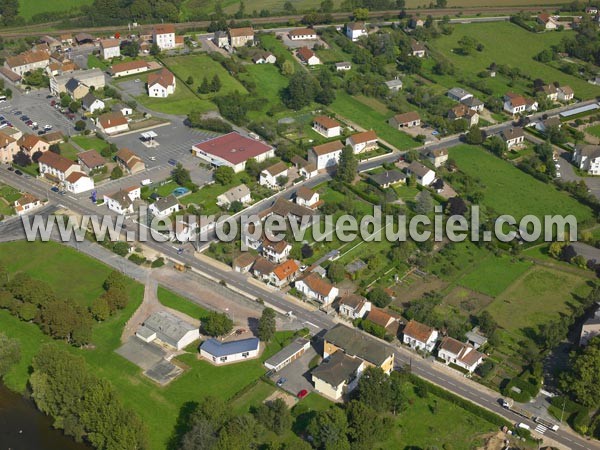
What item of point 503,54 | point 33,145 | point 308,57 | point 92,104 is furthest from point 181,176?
point 503,54

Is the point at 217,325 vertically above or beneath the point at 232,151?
beneath

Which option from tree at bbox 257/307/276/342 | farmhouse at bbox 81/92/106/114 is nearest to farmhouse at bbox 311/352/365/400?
tree at bbox 257/307/276/342

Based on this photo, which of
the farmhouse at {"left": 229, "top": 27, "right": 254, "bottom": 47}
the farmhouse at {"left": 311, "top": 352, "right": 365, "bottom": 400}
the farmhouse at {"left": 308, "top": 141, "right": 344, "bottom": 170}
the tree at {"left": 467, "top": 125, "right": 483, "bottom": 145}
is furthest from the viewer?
the farmhouse at {"left": 229, "top": 27, "right": 254, "bottom": 47}

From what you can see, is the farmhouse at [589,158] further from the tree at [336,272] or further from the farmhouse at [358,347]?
the farmhouse at [358,347]

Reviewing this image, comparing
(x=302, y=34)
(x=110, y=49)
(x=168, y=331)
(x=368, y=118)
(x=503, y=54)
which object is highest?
(x=110, y=49)

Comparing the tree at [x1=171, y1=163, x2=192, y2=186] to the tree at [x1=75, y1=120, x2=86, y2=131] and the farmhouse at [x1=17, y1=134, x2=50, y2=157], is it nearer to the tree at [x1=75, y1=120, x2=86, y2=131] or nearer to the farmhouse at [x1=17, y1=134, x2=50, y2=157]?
the farmhouse at [x1=17, y1=134, x2=50, y2=157]

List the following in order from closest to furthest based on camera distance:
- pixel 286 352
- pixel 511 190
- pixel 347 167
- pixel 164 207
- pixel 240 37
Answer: pixel 286 352 < pixel 164 207 < pixel 347 167 < pixel 511 190 < pixel 240 37

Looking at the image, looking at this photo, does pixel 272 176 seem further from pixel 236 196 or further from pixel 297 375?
pixel 297 375
